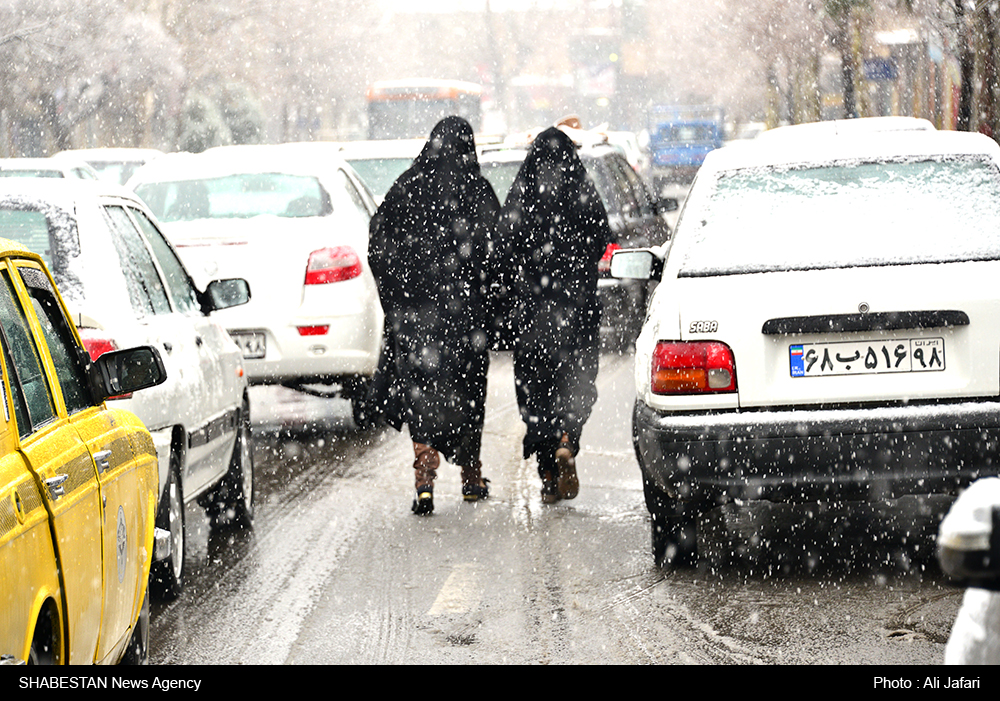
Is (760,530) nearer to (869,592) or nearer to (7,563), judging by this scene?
(869,592)

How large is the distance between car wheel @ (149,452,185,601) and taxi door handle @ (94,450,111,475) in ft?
6.47

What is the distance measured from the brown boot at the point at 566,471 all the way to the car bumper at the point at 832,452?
2372 millimetres

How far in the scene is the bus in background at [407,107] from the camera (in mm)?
44781

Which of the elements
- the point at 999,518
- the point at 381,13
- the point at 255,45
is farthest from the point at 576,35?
the point at 999,518

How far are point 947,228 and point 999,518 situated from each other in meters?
4.23

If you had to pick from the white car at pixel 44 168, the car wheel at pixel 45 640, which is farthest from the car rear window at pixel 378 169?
the car wheel at pixel 45 640

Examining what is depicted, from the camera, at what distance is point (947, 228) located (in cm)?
627

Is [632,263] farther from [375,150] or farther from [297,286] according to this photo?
[375,150]

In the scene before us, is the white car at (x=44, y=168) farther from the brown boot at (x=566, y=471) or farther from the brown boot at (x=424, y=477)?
the brown boot at (x=566, y=471)

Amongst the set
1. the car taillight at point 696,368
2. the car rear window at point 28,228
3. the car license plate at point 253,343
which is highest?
the car rear window at point 28,228

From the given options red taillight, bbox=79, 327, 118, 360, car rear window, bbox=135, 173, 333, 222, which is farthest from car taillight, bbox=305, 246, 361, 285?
red taillight, bbox=79, 327, 118, 360

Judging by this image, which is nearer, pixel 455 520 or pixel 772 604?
pixel 772 604

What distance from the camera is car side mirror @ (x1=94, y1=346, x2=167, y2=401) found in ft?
14.3

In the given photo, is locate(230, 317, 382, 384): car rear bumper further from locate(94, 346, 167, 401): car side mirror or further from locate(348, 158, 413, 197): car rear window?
locate(348, 158, 413, 197): car rear window
